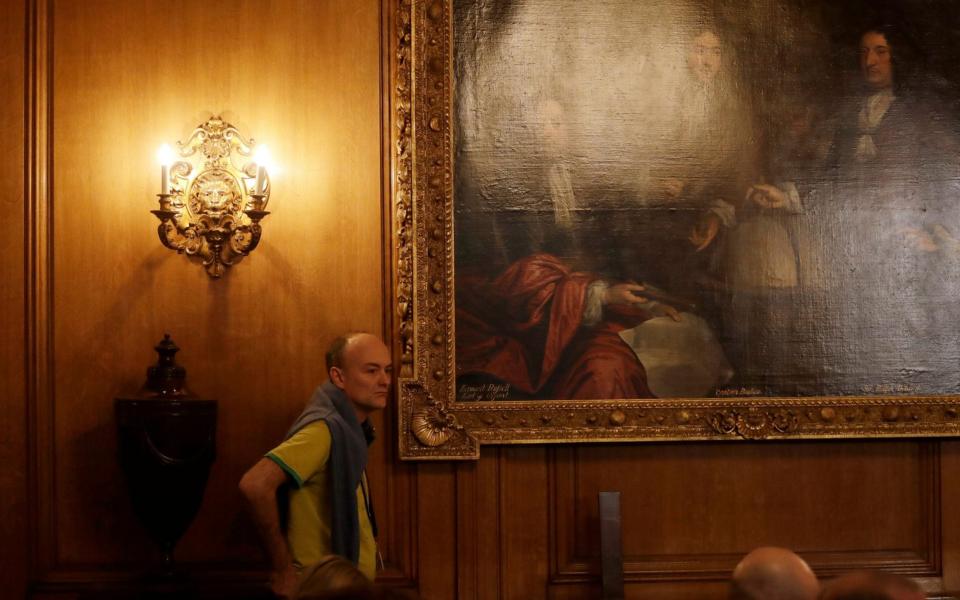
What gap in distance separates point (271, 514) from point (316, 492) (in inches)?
7.9

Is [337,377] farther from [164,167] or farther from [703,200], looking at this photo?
[703,200]

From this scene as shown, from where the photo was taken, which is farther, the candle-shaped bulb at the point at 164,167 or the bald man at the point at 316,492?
the candle-shaped bulb at the point at 164,167

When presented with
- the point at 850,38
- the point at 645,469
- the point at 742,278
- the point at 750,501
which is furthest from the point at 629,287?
the point at 850,38

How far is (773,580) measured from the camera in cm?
215

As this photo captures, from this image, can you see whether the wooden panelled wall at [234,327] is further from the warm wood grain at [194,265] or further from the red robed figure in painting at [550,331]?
the red robed figure in painting at [550,331]

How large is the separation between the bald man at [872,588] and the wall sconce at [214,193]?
2.82m

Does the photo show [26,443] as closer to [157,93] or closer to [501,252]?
[157,93]

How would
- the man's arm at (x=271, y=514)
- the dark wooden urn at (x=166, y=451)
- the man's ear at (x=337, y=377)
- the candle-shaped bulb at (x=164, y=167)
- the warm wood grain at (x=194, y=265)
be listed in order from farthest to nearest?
1. the warm wood grain at (x=194, y=265)
2. the candle-shaped bulb at (x=164, y=167)
3. the dark wooden urn at (x=166, y=451)
4. the man's ear at (x=337, y=377)
5. the man's arm at (x=271, y=514)

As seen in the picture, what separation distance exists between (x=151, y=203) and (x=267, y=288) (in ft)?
1.92

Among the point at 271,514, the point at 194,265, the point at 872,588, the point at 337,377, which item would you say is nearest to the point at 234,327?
the point at 194,265

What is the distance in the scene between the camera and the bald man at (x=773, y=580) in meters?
2.14

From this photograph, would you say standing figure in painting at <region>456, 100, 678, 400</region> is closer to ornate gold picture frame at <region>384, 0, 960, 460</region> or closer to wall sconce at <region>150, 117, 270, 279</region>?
ornate gold picture frame at <region>384, 0, 960, 460</region>

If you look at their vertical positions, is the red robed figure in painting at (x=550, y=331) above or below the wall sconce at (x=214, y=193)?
below

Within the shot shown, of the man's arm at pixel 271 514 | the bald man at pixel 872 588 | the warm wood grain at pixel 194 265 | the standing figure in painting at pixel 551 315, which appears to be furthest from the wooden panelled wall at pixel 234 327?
the bald man at pixel 872 588
